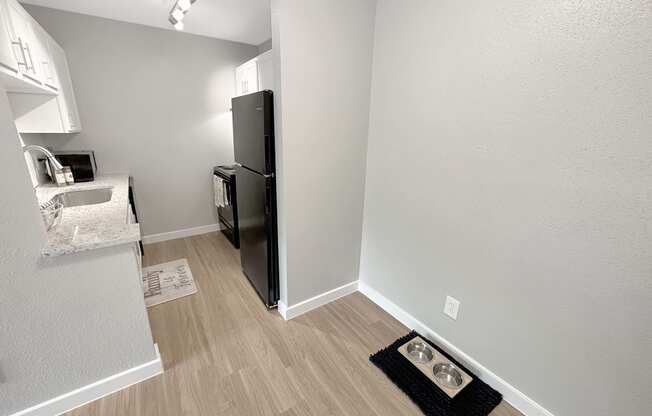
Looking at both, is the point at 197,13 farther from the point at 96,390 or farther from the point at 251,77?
the point at 96,390

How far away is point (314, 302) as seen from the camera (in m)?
2.19

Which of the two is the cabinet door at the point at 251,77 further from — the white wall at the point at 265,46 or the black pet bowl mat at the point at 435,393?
the black pet bowl mat at the point at 435,393

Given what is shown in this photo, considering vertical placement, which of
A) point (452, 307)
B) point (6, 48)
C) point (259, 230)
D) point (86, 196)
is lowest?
point (452, 307)

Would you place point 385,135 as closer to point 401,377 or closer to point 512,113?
point 512,113

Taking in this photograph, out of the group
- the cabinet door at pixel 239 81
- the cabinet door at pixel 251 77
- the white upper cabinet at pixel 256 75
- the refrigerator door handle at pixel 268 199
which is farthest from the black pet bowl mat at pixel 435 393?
the cabinet door at pixel 239 81

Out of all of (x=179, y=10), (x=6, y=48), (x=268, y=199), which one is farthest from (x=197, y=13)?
(x=268, y=199)

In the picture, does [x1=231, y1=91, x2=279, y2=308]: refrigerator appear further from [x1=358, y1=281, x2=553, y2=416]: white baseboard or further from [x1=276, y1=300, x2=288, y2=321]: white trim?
[x1=358, y1=281, x2=553, y2=416]: white baseboard

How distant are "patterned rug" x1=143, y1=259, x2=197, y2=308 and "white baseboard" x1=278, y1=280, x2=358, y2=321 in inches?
36.4

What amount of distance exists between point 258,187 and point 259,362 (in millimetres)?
1170

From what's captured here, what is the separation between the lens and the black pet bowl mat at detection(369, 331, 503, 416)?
1400 mm

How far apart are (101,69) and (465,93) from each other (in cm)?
338

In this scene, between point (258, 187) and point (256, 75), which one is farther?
point (256, 75)

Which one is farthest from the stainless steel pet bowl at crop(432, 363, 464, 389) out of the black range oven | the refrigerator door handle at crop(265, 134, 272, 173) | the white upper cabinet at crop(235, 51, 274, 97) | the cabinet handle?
the cabinet handle

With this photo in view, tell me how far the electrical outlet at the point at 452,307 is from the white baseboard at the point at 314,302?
2.88 ft
